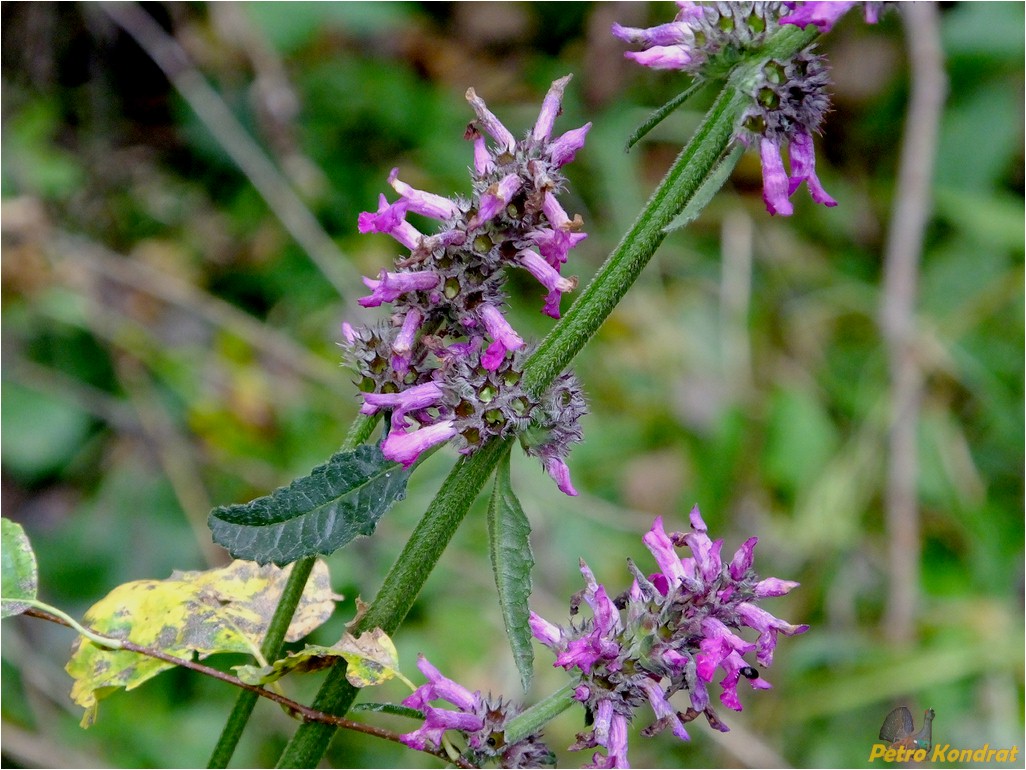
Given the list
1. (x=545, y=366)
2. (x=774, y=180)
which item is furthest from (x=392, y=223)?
(x=774, y=180)

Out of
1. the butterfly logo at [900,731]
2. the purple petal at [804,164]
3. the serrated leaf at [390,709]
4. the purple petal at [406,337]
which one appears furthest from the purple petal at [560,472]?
the butterfly logo at [900,731]

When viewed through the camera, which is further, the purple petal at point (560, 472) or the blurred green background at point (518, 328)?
the blurred green background at point (518, 328)

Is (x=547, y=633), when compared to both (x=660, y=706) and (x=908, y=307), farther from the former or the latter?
(x=908, y=307)

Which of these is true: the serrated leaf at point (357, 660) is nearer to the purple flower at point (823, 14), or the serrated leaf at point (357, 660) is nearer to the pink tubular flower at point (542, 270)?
the pink tubular flower at point (542, 270)

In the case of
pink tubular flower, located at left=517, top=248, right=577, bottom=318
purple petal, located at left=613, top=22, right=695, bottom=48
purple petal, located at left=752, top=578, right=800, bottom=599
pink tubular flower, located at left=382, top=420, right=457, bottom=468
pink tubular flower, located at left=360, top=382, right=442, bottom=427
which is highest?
purple petal, located at left=613, top=22, right=695, bottom=48

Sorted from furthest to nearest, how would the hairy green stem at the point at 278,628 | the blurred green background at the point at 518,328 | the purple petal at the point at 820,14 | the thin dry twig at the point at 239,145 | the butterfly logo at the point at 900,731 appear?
the thin dry twig at the point at 239,145 → the blurred green background at the point at 518,328 → the butterfly logo at the point at 900,731 → the hairy green stem at the point at 278,628 → the purple petal at the point at 820,14

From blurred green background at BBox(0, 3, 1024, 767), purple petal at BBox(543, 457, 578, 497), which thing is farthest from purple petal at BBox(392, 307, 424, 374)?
blurred green background at BBox(0, 3, 1024, 767)

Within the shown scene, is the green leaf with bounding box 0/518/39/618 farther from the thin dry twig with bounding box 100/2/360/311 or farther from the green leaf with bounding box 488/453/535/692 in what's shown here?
the thin dry twig with bounding box 100/2/360/311
